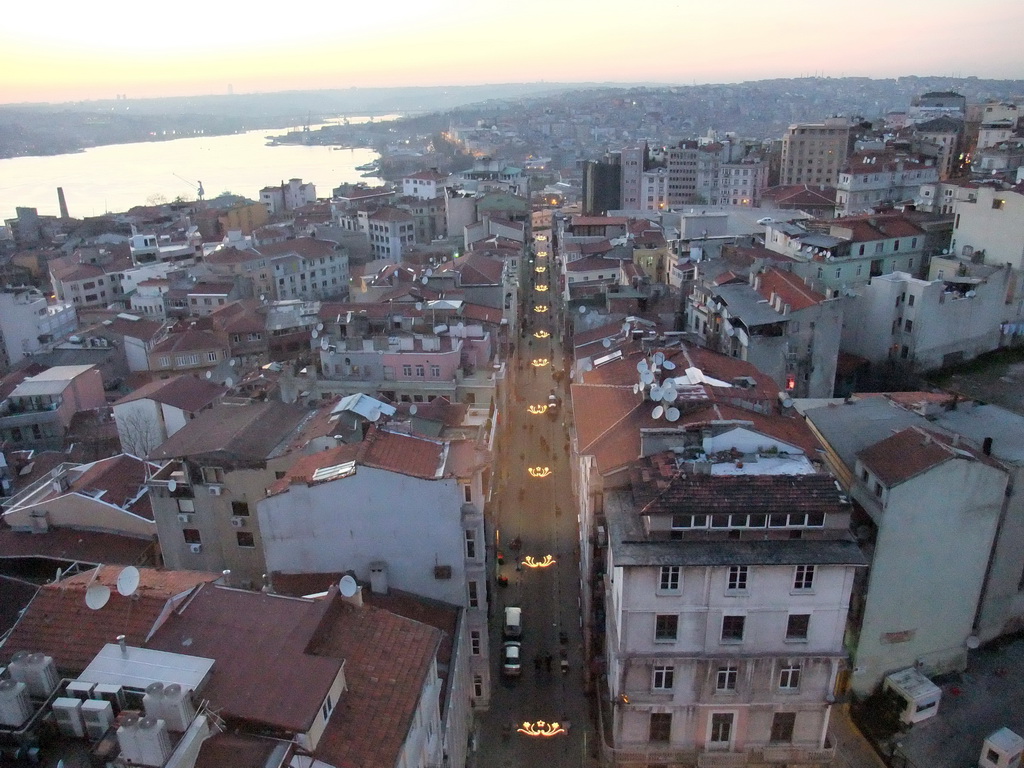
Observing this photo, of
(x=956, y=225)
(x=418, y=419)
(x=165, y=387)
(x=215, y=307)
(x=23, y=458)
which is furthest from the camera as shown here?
(x=215, y=307)

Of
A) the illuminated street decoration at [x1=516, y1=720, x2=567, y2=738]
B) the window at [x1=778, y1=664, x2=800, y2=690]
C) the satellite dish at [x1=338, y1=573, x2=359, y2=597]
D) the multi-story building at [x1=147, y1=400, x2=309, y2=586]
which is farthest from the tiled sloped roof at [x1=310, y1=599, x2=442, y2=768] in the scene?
the window at [x1=778, y1=664, x2=800, y2=690]

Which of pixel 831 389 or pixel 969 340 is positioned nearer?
pixel 831 389

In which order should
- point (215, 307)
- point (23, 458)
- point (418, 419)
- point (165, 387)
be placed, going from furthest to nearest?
point (215, 307), point (165, 387), point (23, 458), point (418, 419)

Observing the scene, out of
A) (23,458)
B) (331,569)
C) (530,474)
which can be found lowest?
(530,474)

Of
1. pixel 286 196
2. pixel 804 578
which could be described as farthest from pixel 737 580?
pixel 286 196

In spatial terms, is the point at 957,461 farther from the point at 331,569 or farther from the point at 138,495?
the point at 138,495

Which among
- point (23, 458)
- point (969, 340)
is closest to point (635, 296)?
point (969, 340)

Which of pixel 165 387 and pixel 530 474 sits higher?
pixel 165 387
